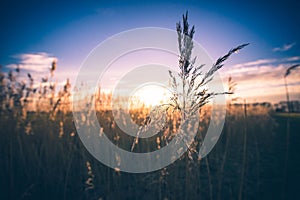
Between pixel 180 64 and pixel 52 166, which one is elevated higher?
pixel 180 64

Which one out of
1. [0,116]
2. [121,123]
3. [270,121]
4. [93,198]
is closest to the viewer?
[93,198]

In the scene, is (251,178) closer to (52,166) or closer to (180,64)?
(180,64)

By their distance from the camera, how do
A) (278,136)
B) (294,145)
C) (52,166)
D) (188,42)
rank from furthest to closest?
1. (278,136)
2. (294,145)
3. (52,166)
4. (188,42)

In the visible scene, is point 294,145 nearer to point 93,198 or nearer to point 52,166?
point 93,198

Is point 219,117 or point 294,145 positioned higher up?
point 219,117

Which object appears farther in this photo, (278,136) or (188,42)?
(278,136)

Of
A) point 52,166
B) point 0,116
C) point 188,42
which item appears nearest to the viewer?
A: point 188,42

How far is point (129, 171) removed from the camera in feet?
8.80

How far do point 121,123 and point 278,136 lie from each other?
3.61 meters

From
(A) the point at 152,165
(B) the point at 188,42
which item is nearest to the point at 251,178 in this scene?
(A) the point at 152,165

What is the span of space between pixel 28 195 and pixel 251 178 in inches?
99.4

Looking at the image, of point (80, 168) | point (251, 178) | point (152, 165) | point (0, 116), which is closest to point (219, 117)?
point (251, 178)

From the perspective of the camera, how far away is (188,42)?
1475 millimetres

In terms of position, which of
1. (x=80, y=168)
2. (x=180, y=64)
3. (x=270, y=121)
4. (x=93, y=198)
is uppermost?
(x=180, y=64)
